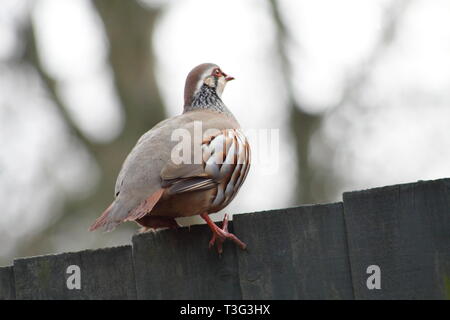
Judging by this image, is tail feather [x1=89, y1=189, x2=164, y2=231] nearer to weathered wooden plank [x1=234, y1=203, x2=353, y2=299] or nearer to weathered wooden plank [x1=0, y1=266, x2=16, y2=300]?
weathered wooden plank [x1=0, y1=266, x2=16, y2=300]

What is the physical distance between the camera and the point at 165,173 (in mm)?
4234

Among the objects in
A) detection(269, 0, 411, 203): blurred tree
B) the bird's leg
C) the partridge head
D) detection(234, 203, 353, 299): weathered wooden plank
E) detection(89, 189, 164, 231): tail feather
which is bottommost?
detection(234, 203, 353, 299): weathered wooden plank

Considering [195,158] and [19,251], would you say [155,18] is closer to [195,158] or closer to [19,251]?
[19,251]

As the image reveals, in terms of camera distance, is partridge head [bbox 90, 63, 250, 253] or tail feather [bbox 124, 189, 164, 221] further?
partridge head [bbox 90, 63, 250, 253]

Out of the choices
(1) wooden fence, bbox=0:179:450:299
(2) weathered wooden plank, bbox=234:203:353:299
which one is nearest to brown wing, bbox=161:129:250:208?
(1) wooden fence, bbox=0:179:450:299

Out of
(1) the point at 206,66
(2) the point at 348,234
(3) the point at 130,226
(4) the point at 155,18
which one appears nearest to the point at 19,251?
(3) the point at 130,226

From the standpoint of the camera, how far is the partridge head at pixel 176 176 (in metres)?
4.11

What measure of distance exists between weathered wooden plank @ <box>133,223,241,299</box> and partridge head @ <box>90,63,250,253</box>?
1.22 feet

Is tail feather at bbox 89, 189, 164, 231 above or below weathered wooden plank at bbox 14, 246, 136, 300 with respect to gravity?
above

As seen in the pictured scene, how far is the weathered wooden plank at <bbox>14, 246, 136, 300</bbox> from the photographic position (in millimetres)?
3535

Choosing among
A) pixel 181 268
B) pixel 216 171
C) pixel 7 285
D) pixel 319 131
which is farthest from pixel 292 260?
pixel 319 131

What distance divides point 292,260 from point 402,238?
46 cm
